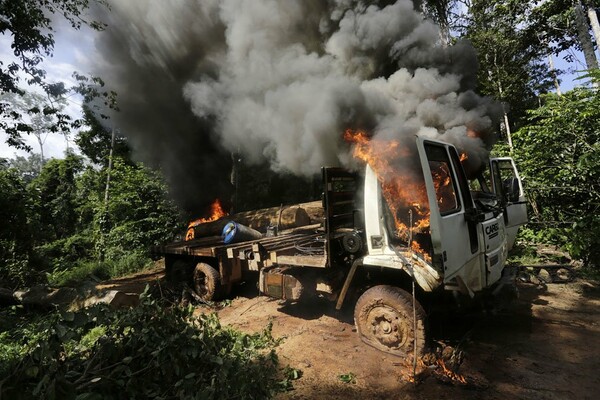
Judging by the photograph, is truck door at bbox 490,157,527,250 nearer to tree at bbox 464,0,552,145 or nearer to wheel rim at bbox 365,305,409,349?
wheel rim at bbox 365,305,409,349

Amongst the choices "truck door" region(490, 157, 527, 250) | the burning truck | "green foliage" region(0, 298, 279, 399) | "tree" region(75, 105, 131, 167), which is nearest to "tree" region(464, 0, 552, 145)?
"truck door" region(490, 157, 527, 250)

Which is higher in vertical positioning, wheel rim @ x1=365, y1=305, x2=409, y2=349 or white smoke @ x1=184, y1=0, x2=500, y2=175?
white smoke @ x1=184, y1=0, x2=500, y2=175

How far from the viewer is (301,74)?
592cm

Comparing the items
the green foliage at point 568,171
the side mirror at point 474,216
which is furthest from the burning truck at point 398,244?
the green foliage at point 568,171

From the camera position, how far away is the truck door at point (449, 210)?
346 centimetres

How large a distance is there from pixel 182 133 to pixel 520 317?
11.3 metres

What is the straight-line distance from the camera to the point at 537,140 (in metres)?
8.55

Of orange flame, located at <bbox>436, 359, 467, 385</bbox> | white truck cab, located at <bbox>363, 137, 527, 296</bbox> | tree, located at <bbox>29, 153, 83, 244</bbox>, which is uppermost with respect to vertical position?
tree, located at <bbox>29, 153, 83, 244</bbox>

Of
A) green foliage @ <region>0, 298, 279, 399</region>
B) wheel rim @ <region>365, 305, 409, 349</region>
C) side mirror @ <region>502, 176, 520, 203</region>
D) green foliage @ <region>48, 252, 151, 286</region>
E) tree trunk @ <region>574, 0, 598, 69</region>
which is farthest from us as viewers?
tree trunk @ <region>574, 0, 598, 69</region>

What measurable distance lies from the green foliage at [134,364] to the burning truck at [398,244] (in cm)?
143

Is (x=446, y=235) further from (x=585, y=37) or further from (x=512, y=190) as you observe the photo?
(x=585, y=37)

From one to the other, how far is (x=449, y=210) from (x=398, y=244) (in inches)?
29.8

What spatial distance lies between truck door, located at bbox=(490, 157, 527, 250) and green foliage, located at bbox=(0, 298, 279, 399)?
4242 millimetres

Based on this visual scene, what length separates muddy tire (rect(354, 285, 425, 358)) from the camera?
12.3 feet
